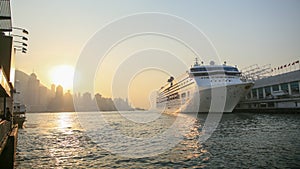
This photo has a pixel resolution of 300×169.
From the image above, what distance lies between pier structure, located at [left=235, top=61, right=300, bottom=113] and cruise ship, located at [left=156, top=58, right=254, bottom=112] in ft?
33.7

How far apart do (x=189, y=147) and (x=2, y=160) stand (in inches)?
430

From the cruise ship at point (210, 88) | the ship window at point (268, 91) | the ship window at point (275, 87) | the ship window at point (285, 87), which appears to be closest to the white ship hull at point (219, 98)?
the cruise ship at point (210, 88)

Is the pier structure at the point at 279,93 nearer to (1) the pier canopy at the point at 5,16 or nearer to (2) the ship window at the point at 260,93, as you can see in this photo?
(2) the ship window at the point at 260,93

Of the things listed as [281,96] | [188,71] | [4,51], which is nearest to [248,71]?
[281,96]

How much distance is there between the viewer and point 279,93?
208 feet

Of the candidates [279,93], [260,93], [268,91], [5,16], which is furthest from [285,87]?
[5,16]

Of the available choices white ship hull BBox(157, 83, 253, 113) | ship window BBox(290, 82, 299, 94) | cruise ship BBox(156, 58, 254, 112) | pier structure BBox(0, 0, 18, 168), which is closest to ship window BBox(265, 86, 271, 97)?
ship window BBox(290, 82, 299, 94)

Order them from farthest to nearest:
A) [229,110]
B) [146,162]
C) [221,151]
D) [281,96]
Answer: [281,96] < [229,110] < [221,151] < [146,162]

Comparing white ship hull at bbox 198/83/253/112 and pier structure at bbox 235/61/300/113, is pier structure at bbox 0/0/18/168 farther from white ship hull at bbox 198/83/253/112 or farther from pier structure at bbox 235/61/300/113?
pier structure at bbox 235/61/300/113

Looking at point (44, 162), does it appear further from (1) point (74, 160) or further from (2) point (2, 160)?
(2) point (2, 160)

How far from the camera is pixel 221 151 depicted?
1480cm

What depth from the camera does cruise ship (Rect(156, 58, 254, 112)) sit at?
52031mm

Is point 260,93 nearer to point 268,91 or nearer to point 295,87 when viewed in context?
point 268,91

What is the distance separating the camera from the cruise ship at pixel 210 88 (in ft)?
171
